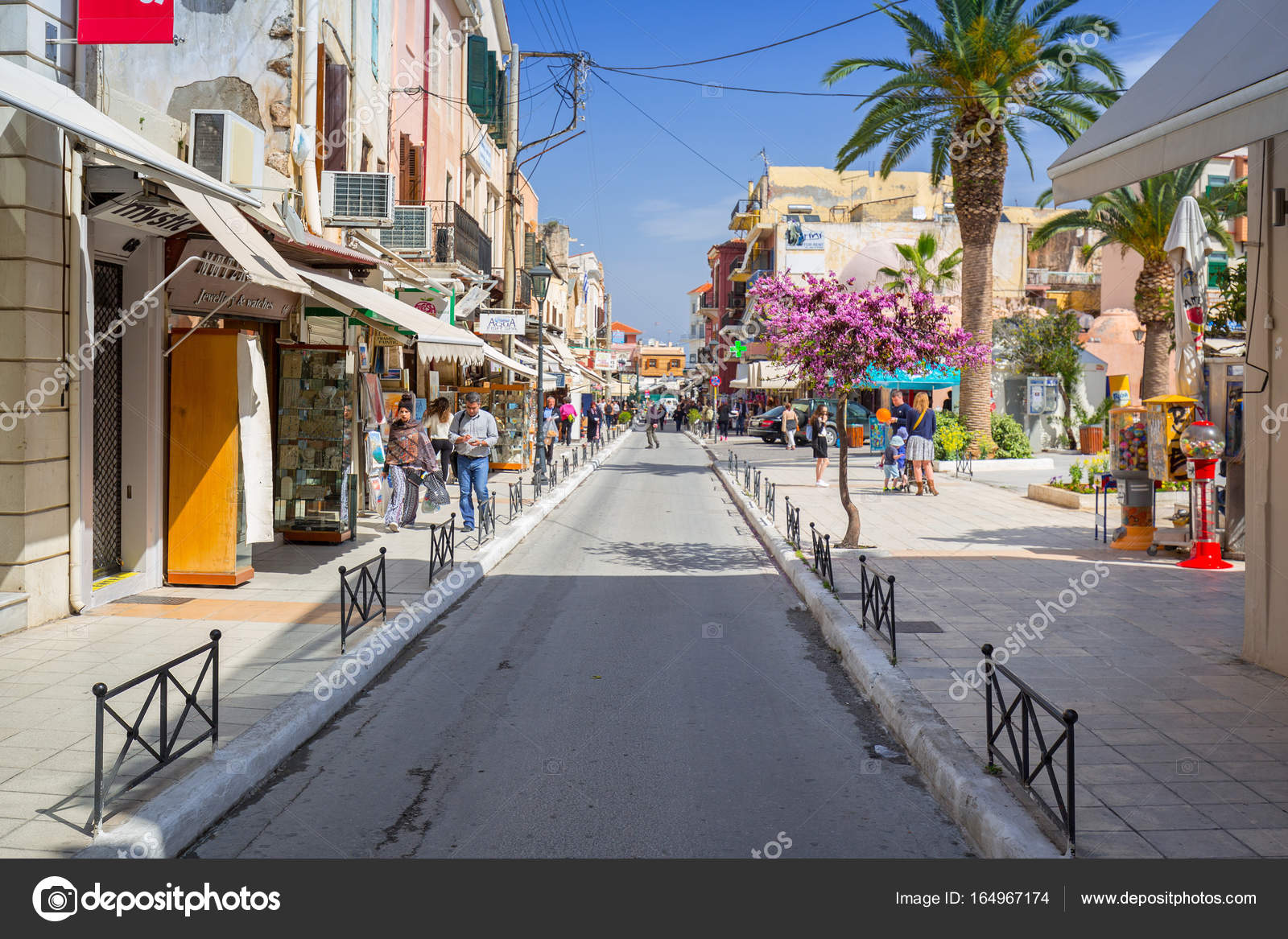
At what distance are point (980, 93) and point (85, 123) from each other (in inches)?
849

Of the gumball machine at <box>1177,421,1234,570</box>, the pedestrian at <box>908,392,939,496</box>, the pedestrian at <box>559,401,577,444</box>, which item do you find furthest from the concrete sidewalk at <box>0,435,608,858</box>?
the pedestrian at <box>559,401,577,444</box>

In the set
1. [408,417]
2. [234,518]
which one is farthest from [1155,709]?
[408,417]

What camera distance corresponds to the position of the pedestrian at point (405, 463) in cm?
1484

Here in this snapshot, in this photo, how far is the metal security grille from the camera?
369 inches

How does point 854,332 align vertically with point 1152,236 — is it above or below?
below

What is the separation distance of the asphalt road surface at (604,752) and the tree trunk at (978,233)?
17750 millimetres

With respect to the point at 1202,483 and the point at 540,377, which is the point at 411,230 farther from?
the point at 1202,483

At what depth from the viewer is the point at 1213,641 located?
325 inches

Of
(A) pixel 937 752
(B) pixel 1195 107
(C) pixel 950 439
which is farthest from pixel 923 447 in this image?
(A) pixel 937 752

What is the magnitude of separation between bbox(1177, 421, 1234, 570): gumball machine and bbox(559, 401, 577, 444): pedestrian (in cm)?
2853

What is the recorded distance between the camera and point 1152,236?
29.0 metres

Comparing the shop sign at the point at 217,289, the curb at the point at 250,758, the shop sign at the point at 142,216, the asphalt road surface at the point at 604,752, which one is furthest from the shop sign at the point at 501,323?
the curb at the point at 250,758

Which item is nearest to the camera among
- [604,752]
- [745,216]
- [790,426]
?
[604,752]

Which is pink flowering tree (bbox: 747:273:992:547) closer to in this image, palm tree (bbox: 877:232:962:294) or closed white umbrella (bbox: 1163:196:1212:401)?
closed white umbrella (bbox: 1163:196:1212:401)
